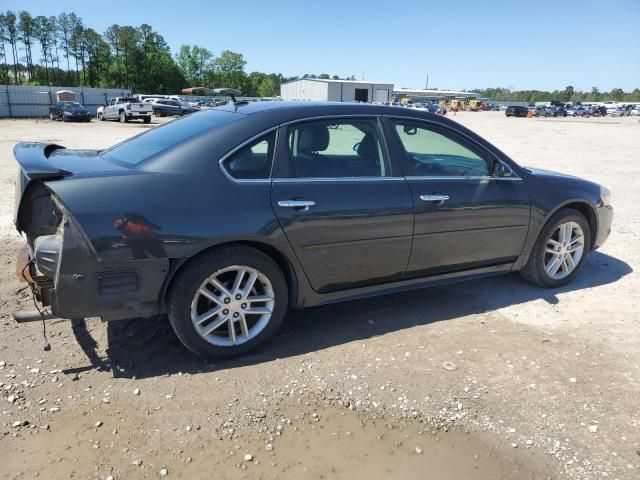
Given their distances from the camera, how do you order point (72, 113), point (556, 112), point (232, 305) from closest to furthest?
point (232, 305), point (72, 113), point (556, 112)

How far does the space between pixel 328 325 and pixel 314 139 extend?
1448mm

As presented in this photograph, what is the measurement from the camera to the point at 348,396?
3027 millimetres

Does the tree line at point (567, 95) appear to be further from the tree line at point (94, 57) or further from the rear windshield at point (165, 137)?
the rear windshield at point (165, 137)

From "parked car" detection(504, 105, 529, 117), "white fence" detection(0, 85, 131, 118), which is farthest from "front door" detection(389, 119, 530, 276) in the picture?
"parked car" detection(504, 105, 529, 117)

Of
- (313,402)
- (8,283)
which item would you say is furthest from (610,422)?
(8,283)

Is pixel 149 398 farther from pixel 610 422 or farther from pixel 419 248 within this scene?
pixel 610 422

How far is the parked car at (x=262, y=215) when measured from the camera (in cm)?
292

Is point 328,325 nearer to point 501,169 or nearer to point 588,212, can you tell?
point 501,169

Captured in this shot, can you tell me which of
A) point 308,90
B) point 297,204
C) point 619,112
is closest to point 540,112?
point 619,112

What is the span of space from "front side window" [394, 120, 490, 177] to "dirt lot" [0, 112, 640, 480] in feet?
3.85

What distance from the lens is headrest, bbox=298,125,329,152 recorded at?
3.55 metres

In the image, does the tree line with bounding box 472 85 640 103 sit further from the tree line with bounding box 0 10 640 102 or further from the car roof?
the car roof

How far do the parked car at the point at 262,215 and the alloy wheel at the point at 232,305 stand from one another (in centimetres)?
1

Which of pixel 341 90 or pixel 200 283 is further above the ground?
pixel 341 90
